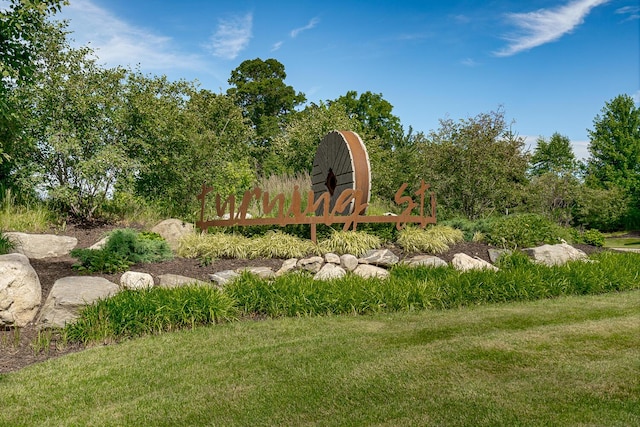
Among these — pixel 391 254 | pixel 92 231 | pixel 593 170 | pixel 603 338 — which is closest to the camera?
pixel 603 338

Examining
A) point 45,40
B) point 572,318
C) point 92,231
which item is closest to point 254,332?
point 572,318

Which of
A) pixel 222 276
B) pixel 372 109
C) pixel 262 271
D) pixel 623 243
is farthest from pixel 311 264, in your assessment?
pixel 372 109

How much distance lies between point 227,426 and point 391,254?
5.90 m

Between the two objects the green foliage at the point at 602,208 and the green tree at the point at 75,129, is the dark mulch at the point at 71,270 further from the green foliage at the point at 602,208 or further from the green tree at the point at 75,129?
the green foliage at the point at 602,208

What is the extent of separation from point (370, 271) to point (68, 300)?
4.45m

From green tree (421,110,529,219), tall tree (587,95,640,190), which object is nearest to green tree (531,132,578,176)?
tall tree (587,95,640,190)

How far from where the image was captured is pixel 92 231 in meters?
12.0

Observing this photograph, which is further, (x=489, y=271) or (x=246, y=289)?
(x=489, y=271)

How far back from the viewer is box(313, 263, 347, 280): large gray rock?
317 inches

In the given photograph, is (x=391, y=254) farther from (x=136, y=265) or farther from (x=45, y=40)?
(x=45, y=40)

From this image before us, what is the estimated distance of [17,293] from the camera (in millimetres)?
6164

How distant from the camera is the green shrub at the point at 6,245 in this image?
353 inches

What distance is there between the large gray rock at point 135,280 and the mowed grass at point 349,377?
5.52 feet

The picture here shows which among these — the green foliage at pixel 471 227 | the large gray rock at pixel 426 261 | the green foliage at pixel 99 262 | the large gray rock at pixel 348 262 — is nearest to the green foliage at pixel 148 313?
the green foliage at pixel 99 262
